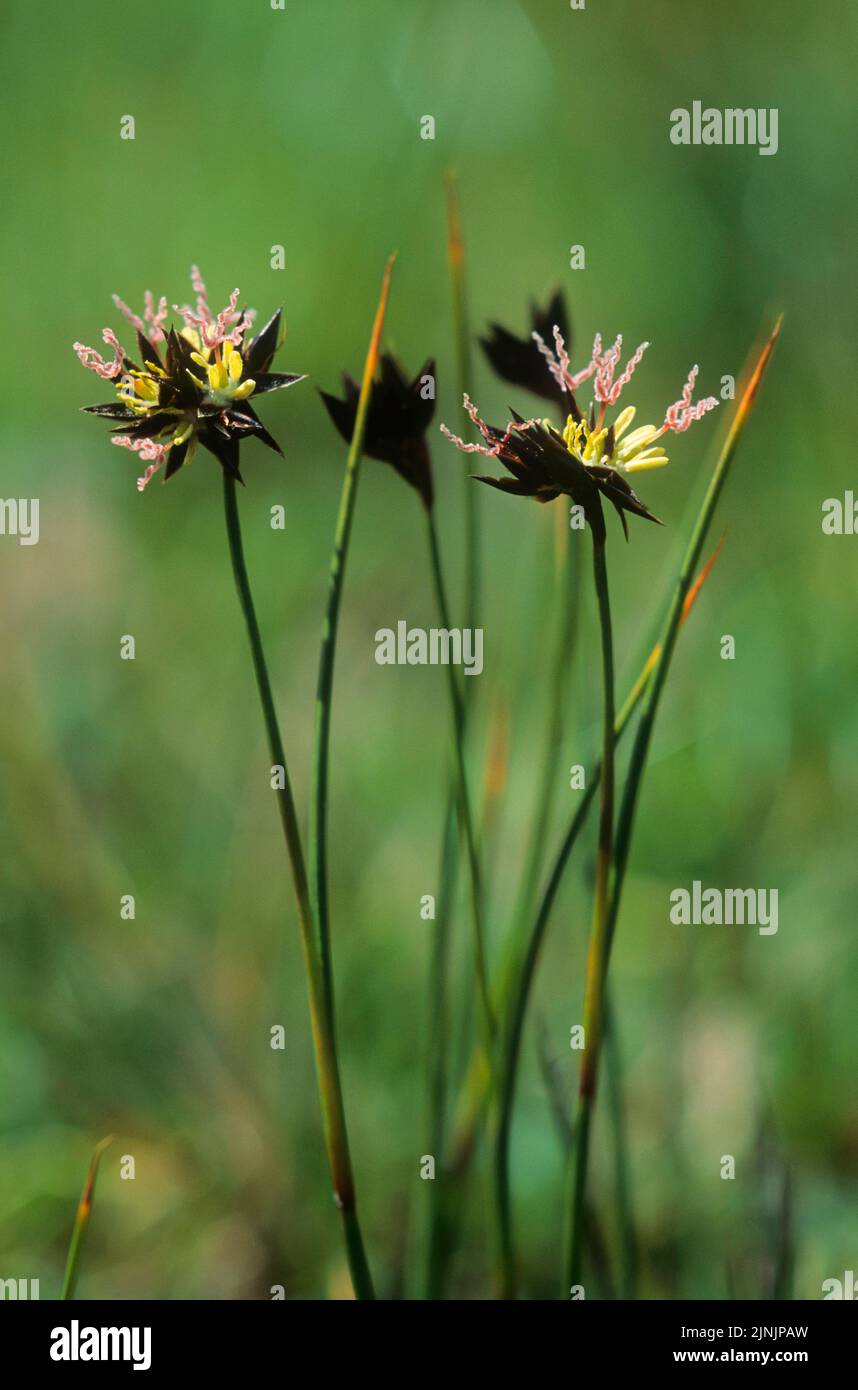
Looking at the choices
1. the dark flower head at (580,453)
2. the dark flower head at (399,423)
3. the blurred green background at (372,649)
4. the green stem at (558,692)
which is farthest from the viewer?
the blurred green background at (372,649)

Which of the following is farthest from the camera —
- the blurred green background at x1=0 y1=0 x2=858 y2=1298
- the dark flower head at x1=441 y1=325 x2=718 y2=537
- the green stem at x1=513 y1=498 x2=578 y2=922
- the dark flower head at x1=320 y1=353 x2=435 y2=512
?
the blurred green background at x1=0 y1=0 x2=858 y2=1298

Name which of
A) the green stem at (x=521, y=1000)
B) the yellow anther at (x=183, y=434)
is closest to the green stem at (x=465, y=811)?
the green stem at (x=521, y=1000)

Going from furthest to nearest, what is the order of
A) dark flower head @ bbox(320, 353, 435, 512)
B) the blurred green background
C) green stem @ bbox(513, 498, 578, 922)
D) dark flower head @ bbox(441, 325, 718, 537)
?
the blurred green background
green stem @ bbox(513, 498, 578, 922)
dark flower head @ bbox(320, 353, 435, 512)
dark flower head @ bbox(441, 325, 718, 537)

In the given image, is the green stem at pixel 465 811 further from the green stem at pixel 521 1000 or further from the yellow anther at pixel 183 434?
the yellow anther at pixel 183 434

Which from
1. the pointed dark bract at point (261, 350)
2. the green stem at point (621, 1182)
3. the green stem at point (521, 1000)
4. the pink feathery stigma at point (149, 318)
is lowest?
the green stem at point (621, 1182)

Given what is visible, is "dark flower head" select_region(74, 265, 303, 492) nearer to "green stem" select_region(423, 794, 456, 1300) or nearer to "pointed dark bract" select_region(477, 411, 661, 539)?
"pointed dark bract" select_region(477, 411, 661, 539)

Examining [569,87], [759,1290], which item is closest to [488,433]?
[759,1290]

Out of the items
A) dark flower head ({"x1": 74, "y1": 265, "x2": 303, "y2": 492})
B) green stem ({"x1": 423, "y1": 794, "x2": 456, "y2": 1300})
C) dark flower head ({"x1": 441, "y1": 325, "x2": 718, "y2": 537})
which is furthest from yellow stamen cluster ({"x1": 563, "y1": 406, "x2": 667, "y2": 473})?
green stem ({"x1": 423, "y1": 794, "x2": 456, "y2": 1300})
